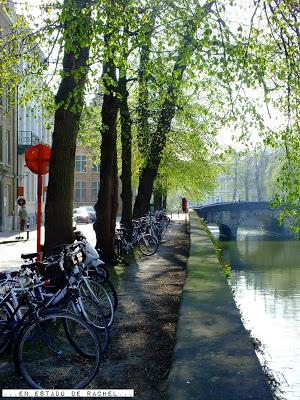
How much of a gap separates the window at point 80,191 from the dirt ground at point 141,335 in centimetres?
6125

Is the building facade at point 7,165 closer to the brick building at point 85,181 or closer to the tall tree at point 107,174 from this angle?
the tall tree at point 107,174

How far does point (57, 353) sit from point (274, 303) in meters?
17.6

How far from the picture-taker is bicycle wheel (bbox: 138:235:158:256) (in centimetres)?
1612

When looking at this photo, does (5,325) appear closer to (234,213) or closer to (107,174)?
(107,174)

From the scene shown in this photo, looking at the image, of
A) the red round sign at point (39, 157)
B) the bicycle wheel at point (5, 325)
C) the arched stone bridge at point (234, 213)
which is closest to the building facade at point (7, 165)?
the red round sign at point (39, 157)

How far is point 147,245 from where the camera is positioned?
53.3 ft

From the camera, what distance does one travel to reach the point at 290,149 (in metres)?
10.2

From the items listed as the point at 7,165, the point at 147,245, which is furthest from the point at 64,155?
the point at 7,165

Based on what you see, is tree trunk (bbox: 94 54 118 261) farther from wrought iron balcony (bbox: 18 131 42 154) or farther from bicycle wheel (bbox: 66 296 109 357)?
wrought iron balcony (bbox: 18 131 42 154)

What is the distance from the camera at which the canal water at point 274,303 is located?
11.9m

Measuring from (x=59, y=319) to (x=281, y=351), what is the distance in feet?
32.9

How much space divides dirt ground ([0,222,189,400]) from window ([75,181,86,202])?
6125 centimetres

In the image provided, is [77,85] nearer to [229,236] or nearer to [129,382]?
[129,382]

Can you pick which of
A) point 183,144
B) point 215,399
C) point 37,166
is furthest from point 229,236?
point 215,399
